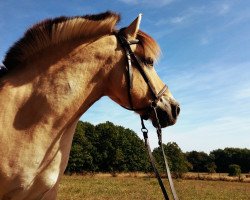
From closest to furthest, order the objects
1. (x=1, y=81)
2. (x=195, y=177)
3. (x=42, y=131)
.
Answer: (x=42, y=131) < (x=1, y=81) < (x=195, y=177)

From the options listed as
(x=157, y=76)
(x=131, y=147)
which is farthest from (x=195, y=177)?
(x=157, y=76)

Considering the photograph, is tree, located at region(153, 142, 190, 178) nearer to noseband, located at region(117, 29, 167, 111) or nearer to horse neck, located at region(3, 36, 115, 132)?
noseband, located at region(117, 29, 167, 111)

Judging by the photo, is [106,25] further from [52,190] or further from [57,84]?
[52,190]

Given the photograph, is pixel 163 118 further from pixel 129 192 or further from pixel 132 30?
pixel 129 192

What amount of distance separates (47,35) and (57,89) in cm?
68

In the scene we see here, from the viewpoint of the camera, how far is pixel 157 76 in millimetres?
4117

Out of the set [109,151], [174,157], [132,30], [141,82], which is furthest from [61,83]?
[109,151]

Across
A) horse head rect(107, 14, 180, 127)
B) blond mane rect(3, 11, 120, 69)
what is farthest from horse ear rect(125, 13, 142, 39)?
blond mane rect(3, 11, 120, 69)

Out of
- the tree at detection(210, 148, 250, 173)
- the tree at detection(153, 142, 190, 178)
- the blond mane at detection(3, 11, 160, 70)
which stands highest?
the tree at detection(210, 148, 250, 173)

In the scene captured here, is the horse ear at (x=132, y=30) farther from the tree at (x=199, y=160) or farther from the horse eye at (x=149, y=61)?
the tree at (x=199, y=160)

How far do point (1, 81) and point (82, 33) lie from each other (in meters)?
1.05

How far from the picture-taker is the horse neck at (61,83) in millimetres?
3525

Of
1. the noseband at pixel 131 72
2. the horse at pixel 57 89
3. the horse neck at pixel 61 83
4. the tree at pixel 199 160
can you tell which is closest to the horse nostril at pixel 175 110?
the horse at pixel 57 89

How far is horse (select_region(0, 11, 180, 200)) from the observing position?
337 centimetres
